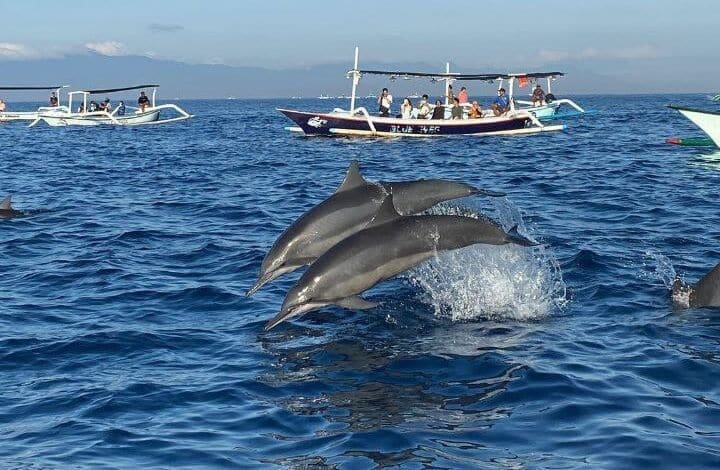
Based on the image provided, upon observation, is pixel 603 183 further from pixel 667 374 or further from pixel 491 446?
pixel 491 446

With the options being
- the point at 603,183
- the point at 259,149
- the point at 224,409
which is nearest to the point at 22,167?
the point at 259,149

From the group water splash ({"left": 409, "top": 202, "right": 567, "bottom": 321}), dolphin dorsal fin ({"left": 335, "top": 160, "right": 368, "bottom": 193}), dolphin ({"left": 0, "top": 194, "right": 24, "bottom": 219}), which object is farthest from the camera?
dolphin ({"left": 0, "top": 194, "right": 24, "bottom": 219})

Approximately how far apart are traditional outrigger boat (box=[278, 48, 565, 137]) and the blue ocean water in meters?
21.7

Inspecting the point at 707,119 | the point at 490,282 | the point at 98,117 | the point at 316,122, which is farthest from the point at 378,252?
the point at 98,117

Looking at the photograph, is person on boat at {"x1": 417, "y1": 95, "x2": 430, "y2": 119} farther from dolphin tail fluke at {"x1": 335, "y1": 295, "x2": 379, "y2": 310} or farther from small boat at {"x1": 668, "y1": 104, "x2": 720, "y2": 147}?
dolphin tail fluke at {"x1": 335, "y1": 295, "x2": 379, "y2": 310}

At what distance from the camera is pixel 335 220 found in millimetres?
12312

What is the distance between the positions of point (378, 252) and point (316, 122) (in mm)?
35140

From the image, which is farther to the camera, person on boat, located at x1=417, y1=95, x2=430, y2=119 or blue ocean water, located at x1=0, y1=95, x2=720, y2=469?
person on boat, located at x1=417, y1=95, x2=430, y2=119

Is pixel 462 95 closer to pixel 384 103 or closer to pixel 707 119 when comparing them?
pixel 384 103

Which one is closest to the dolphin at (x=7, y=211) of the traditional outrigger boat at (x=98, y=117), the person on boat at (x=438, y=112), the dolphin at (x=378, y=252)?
the dolphin at (x=378, y=252)

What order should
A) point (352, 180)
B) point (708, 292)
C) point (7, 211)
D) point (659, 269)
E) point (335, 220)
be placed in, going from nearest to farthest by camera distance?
point (708, 292) < point (335, 220) < point (352, 180) < point (659, 269) < point (7, 211)

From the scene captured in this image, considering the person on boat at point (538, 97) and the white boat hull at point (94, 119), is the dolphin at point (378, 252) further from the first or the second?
the white boat hull at point (94, 119)

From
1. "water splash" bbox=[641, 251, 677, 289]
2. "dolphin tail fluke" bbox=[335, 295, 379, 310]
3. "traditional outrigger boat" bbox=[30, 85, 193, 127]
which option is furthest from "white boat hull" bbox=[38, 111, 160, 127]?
"dolphin tail fluke" bbox=[335, 295, 379, 310]

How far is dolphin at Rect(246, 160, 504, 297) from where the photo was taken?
12.2 metres
